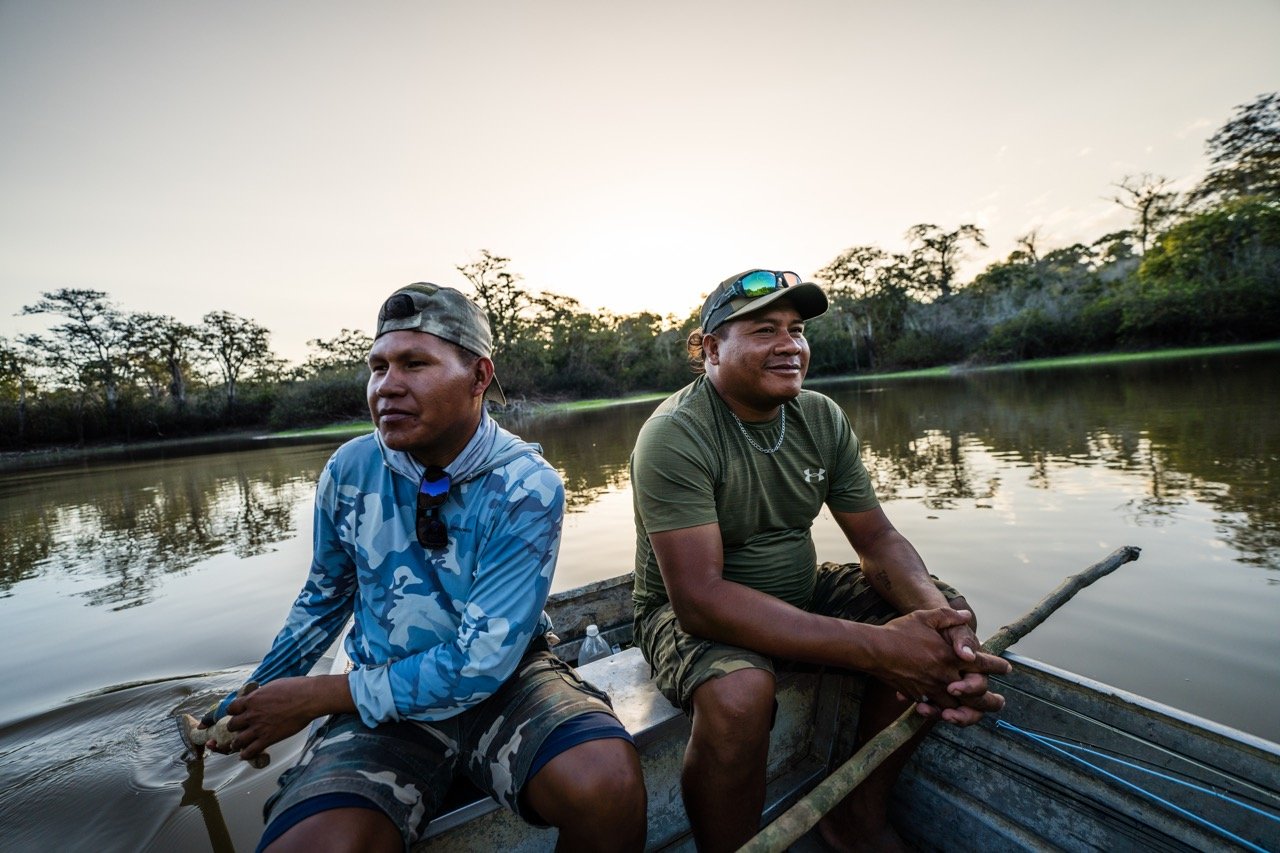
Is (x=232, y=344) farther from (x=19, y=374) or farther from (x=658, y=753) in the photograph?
(x=658, y=753)

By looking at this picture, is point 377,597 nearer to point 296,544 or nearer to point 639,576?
point 639,576

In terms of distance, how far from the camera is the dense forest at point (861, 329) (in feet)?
97.6

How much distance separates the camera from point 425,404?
1.66 meters

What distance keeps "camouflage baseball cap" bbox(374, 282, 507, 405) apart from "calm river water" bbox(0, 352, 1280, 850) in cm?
244

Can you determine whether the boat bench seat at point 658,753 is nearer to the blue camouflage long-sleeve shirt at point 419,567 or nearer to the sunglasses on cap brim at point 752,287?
the blue camouflage long-sleeve shirt at point 419,567

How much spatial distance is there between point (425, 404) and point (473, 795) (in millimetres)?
1167

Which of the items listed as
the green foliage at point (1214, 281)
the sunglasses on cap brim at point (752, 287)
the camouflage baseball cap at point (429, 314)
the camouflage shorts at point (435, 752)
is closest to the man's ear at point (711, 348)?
the sunglasses on cap brim at point (752, 287)

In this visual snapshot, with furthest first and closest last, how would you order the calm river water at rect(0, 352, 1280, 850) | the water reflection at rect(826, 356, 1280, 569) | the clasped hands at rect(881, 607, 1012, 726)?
the water reflection at rect(826, 356, 1280, 569)
the calm river water at rect(0, 352, 1280, 850)
the clasped hands at rect(881, 607, 1012, 726)

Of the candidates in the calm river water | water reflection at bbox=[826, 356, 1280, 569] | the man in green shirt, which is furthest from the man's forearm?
water reflection at bbox=[826, 356, 1280, 569]

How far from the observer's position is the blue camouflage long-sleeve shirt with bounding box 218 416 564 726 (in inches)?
60.5

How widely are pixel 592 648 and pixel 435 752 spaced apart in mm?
1397

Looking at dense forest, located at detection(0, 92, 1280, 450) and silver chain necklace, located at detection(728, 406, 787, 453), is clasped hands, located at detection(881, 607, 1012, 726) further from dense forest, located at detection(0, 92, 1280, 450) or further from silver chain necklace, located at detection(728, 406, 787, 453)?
dense forest, located at detection(0, 92, 1280, 450)

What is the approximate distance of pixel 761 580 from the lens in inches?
82.7

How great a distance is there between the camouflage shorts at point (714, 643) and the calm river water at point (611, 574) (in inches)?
78.1
